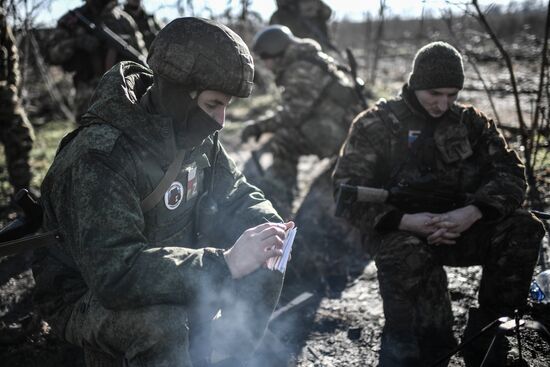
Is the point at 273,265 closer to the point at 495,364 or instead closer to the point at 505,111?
the point at 495,364

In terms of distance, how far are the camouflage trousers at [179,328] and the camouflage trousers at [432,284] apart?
2.67 ft

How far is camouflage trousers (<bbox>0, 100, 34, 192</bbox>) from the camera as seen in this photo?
4664 millimetres

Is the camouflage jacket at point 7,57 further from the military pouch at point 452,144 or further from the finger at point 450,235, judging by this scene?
the finger at point 450,235

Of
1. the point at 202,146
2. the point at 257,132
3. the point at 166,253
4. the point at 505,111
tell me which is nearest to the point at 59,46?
the point at 257,132

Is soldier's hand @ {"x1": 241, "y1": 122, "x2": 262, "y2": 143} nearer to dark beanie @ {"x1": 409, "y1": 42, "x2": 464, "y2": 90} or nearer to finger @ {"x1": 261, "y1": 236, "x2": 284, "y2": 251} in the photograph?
dark beanie @ {"x1": 409, "y1": 42, "x2": 464, "y2": 90}

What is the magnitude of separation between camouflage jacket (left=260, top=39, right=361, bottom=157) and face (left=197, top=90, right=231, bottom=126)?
3438 mm

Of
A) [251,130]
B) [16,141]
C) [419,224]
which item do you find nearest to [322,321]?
[419,224]

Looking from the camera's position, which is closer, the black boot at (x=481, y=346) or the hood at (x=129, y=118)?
the hood at (x=129, y=118)

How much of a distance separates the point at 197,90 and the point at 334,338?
6.21 feet

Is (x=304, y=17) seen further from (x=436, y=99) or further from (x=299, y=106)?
(x=436, y=99)

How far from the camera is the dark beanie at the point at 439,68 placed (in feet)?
9.68

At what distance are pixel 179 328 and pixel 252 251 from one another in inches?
17.2

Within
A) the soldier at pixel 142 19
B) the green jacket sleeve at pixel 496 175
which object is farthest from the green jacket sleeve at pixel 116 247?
→ the soldier at pixel 142 19

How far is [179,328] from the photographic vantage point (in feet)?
6.19
